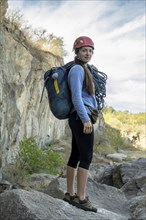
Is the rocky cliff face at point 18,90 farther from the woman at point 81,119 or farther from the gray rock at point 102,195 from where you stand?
the woman at point 81,119

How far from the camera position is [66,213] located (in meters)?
4.63

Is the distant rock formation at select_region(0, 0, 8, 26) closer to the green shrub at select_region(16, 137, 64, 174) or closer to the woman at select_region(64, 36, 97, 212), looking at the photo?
the green shrub at select_region(16, 137, 64, 174)

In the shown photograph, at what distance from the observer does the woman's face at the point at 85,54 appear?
502 cm

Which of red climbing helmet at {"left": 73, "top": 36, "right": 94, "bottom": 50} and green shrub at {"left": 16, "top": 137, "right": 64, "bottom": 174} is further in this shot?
green shrub at {"left": 16, "top": 137, "right": 64, "bottom": 174}

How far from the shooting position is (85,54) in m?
5.02

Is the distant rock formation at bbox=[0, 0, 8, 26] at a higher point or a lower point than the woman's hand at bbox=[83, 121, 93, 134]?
higher

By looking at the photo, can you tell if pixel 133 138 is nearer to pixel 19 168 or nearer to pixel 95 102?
pixel 19 168

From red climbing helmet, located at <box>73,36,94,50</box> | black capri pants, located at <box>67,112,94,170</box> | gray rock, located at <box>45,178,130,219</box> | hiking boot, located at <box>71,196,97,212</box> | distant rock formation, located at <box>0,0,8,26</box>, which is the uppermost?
distant rock formation, located at <box>0,0,8,26</box>

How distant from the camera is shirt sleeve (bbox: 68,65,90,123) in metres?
4.73

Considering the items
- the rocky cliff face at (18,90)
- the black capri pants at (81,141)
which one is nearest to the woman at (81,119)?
the black capri pants at (81,141)

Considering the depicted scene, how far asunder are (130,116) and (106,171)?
66319 mm

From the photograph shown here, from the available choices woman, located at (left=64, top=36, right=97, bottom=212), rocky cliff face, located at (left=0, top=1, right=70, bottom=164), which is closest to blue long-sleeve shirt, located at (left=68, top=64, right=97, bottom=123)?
woman, located at (left=64, top=36, right=97, bottom=212)

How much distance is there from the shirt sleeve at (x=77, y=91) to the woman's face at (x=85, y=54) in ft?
0.78

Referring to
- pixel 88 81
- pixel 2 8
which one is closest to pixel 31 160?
pixel 2 8
